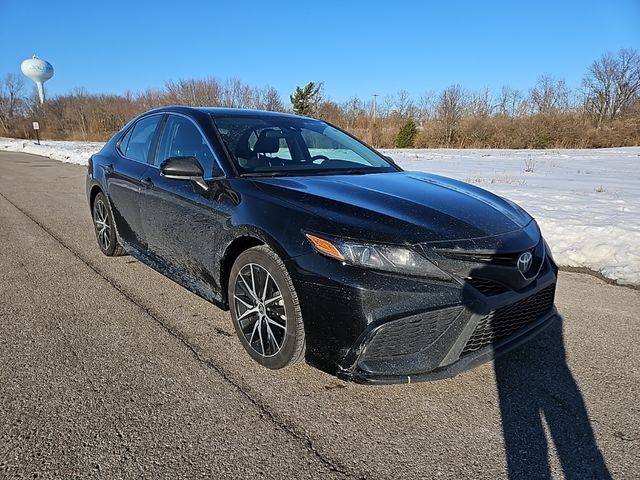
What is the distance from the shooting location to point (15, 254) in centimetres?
482

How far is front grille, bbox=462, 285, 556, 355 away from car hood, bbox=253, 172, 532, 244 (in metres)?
0.39

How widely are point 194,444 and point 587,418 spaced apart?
188cm

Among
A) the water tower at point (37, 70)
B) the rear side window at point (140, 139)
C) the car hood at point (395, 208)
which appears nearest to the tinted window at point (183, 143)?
the rear side window at point (140, 139)

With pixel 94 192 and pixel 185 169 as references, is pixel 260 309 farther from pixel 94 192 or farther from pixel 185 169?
pixel 94 192

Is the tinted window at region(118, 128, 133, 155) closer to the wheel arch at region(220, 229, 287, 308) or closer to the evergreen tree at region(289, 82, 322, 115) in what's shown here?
the wheel arch at region(220, 229, 287, 308)

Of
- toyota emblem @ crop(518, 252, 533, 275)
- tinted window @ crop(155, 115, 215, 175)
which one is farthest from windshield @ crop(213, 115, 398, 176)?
toyota emblem @ crop(518, 252, 533, 275)

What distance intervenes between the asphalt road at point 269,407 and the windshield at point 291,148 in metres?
A: 1.21

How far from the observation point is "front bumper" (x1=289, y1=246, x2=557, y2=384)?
6.56ft

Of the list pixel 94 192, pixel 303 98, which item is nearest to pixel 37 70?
pixel 303 98

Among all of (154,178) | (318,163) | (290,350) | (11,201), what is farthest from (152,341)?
(11,201)

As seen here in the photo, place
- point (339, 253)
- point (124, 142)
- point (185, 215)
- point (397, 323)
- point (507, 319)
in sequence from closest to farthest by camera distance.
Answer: point (397, 323) < point (339, 253) < point (507, 319) < point (185, 215) < point (124, 142)

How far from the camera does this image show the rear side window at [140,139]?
3859 millimetres

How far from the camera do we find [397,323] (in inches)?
78.6

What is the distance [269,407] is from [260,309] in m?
0.57
